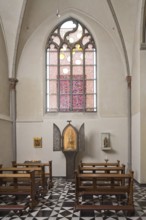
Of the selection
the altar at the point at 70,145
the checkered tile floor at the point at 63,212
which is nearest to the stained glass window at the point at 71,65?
the altar at the point at 70,145

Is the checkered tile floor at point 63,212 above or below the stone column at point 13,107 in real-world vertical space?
below

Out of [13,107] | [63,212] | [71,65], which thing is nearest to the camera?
[63,212]

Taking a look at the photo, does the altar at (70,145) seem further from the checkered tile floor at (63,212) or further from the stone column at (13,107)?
the checkered tile floor at (63,212)

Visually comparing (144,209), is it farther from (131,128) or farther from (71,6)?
(71,6)

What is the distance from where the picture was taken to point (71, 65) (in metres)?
12.9

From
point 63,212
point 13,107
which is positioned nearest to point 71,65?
point 13,107

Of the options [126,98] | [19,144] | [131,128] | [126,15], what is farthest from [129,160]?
[126,15]

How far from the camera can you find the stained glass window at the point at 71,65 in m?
12.9

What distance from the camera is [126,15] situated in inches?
442

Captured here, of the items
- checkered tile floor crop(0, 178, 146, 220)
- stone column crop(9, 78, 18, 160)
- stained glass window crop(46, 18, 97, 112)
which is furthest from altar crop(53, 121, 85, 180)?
checkered tile floor crop(0, 178, 146, 220)

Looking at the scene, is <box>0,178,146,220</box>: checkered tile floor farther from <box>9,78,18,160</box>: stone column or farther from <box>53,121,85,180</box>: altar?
<box>9,78,18,160</box>: stone column

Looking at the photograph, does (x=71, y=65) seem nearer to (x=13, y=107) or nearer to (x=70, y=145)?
(x=13, y=107)

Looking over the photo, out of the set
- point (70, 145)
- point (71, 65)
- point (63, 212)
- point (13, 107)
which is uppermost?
point (71, 65)

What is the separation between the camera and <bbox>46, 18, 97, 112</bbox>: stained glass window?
12.9 metres
